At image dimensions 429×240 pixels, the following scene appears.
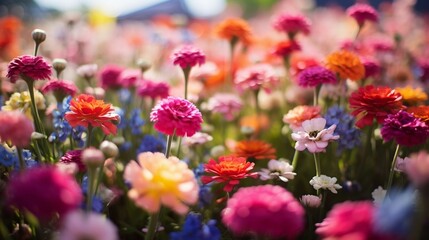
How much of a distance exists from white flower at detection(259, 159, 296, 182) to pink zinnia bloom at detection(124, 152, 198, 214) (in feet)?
1.32

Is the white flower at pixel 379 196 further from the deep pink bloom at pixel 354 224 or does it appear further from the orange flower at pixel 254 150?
the deep pink bloom at pixel 354 224

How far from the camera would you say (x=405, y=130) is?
1.06m

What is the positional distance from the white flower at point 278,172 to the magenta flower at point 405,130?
0.30m

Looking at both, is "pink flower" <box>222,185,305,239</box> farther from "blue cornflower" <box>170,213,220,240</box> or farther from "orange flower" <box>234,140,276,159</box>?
"orange flower" <box>234,140,276,159</box>

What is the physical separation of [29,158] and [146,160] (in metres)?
0.50

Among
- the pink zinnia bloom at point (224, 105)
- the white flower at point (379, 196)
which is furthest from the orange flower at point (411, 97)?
the pink zinnia bloom at point (224, 105)

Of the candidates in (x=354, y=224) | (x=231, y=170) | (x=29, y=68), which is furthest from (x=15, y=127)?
(x=354, y=224)

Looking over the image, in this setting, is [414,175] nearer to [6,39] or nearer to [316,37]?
[6,39]

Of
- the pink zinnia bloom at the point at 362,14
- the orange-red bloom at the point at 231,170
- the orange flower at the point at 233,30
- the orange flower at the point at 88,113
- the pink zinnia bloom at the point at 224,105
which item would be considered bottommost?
the orange-red bloom at the point at 231,170

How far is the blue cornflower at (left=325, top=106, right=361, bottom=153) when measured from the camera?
142 cm

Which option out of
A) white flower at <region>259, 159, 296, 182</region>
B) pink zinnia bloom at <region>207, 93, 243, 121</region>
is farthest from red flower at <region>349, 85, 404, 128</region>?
pink zinnia bloom at <region>207, 93, 243, 121</region>

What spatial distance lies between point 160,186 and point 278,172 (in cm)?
53

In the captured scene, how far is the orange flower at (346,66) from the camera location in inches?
58.2

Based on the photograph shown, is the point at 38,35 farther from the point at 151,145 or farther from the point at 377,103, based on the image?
the point at 377,103
